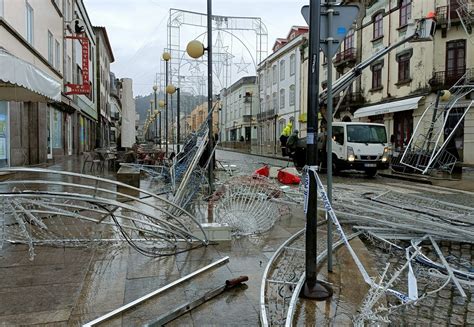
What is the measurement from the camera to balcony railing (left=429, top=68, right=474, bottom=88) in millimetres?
23531

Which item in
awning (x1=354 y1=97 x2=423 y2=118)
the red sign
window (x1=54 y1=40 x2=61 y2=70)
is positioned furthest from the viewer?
awning (x1=354 y1=97 x2=423 y2=118)

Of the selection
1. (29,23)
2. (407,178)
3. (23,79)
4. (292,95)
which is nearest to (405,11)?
(407,178)

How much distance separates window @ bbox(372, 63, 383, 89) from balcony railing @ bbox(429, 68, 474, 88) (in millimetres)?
5426

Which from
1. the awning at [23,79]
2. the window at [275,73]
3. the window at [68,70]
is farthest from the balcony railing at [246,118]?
the awning at [23,79]

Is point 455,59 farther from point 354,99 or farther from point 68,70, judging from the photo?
point 68,70

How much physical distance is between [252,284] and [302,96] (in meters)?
37.8

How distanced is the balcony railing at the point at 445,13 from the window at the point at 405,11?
2426 mm

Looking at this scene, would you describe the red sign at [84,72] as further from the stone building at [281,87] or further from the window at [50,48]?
the stone building at [281,87]

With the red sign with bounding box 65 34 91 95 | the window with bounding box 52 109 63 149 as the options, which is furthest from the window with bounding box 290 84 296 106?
the window with bounding box 52 109 63 149

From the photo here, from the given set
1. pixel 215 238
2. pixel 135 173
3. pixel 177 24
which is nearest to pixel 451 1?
pixel 177 24

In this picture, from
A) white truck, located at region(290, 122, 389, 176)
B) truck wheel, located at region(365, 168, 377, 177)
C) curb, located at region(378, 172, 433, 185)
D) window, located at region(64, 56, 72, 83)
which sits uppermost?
window, located at region(64, 56, 72, 83)

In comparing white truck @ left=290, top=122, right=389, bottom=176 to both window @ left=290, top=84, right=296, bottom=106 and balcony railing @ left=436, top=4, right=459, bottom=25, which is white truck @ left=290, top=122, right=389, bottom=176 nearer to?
balcony railing @ left=436, top=4, right=459, bottom=25

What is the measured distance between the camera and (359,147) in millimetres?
17062

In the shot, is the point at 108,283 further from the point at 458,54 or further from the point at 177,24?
the point at 458,54
